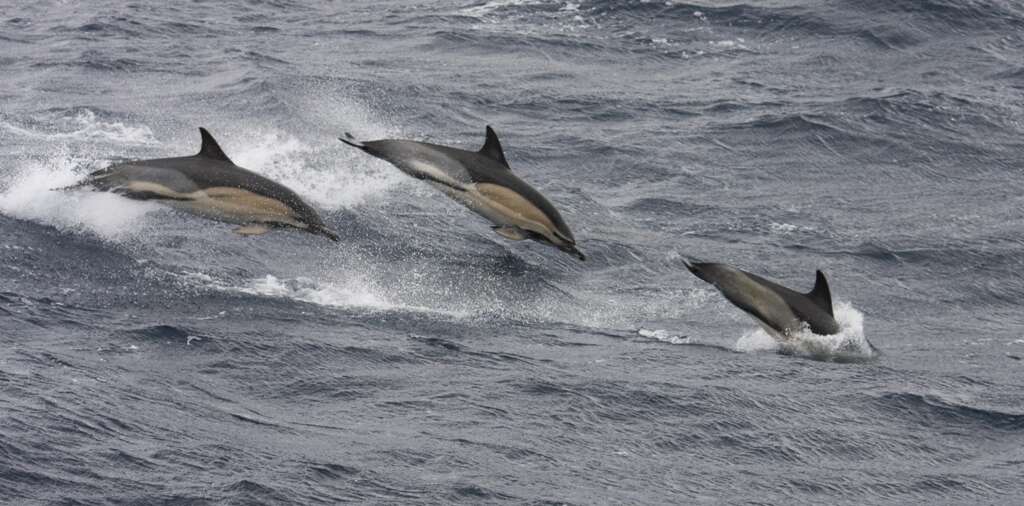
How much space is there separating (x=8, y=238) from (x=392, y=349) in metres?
4.41

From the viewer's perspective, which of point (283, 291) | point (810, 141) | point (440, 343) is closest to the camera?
point (440, 343)

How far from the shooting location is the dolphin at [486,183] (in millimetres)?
14492

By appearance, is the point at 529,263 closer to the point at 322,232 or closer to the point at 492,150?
the point at 492,150

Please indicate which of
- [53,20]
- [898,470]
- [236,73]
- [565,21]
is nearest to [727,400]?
[898,470]

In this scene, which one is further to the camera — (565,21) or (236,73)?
(565,21)

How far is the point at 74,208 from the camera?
15.9m

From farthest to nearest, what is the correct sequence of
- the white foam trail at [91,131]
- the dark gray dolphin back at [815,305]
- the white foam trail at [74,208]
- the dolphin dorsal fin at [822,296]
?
the white foam trail at [91,131], the white foam trail at [74,208], the dolphin dorsal fin at [822,296], the dark gray dolphin back at [815,305]

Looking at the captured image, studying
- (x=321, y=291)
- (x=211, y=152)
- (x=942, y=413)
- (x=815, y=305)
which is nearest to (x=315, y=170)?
(x=321, y=291)

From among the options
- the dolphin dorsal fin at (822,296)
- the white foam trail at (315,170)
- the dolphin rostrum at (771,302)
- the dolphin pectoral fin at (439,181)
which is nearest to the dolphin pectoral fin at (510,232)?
the dolphin pectoral fin at (439,181)

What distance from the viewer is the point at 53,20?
28.6m

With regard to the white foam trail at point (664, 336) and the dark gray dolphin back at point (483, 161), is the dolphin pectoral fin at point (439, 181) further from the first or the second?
the white foam trail at point (664, 336)

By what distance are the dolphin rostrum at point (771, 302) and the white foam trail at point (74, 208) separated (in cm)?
545

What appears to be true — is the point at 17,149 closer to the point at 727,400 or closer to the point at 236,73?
the point at 236,73

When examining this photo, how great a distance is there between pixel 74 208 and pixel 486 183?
4175mm
